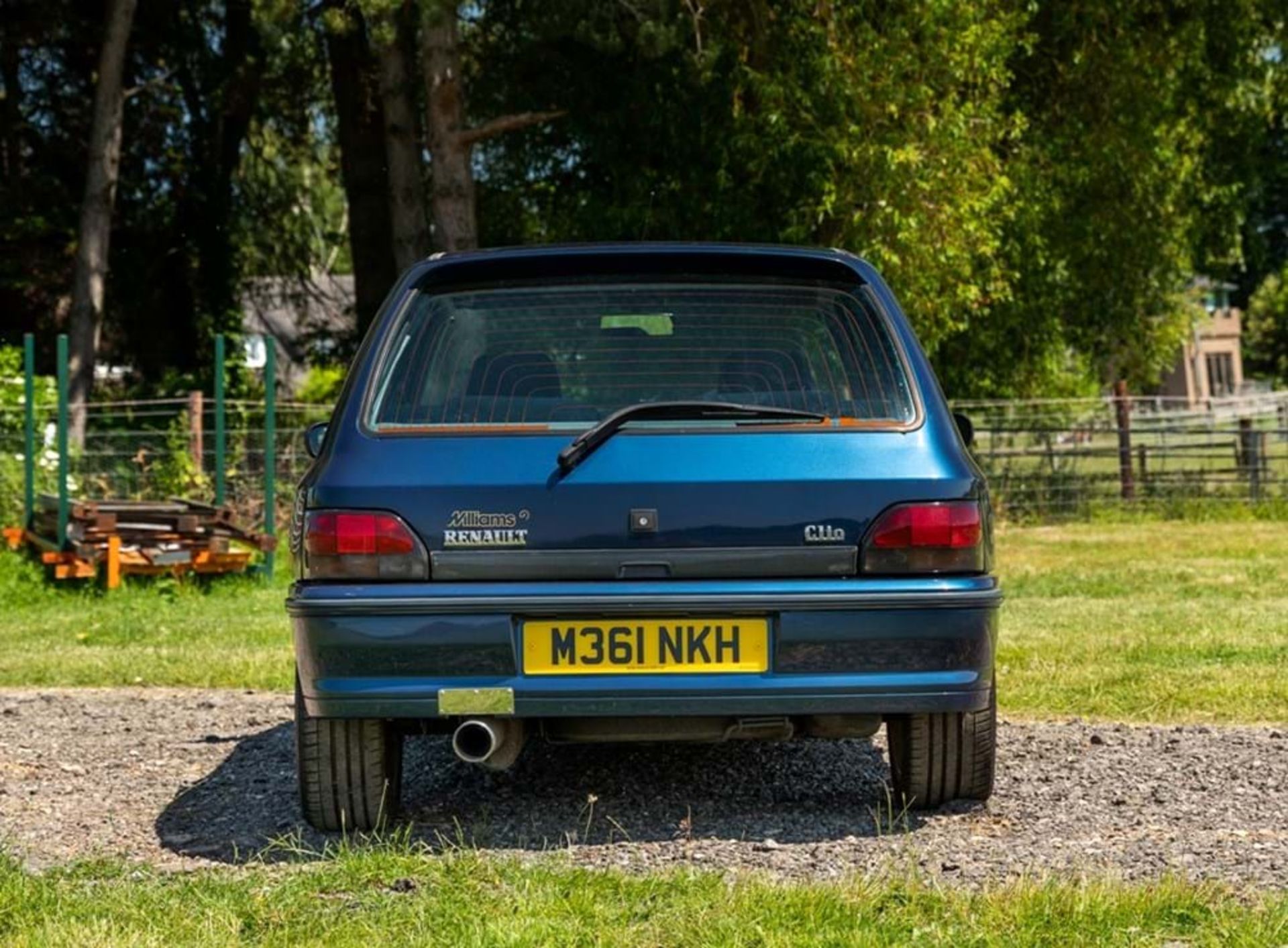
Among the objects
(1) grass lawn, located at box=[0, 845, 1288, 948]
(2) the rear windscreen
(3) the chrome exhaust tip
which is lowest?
(1) grass lawn, located at box=[0, 845, 1288, 948]

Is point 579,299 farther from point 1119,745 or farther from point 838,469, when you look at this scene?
point 1119,745

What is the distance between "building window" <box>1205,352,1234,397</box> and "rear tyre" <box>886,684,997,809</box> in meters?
74.3

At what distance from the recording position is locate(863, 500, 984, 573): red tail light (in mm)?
5293

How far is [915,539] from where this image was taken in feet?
17.4

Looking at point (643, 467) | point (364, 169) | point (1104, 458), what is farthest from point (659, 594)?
point (364, 169)

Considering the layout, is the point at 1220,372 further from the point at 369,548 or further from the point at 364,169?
the point at 369,548

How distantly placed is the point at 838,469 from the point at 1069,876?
1237 mm

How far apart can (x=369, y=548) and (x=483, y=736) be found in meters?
0.62

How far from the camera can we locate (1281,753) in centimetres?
700

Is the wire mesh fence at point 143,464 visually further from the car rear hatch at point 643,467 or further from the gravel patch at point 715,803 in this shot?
the car rear hatch at point 643,467

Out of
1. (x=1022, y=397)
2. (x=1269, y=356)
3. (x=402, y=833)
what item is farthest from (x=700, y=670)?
(x=1269, y=356)

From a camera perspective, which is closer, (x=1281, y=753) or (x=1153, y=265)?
(x=1281, y=753)

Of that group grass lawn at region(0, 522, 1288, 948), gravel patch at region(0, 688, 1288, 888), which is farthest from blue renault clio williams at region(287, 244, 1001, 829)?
grass lawn at region(0, 522, 1288, 948)

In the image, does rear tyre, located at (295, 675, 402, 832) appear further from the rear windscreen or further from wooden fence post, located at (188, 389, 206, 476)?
wooden fence post, located at (188, 389, 206, 476)
